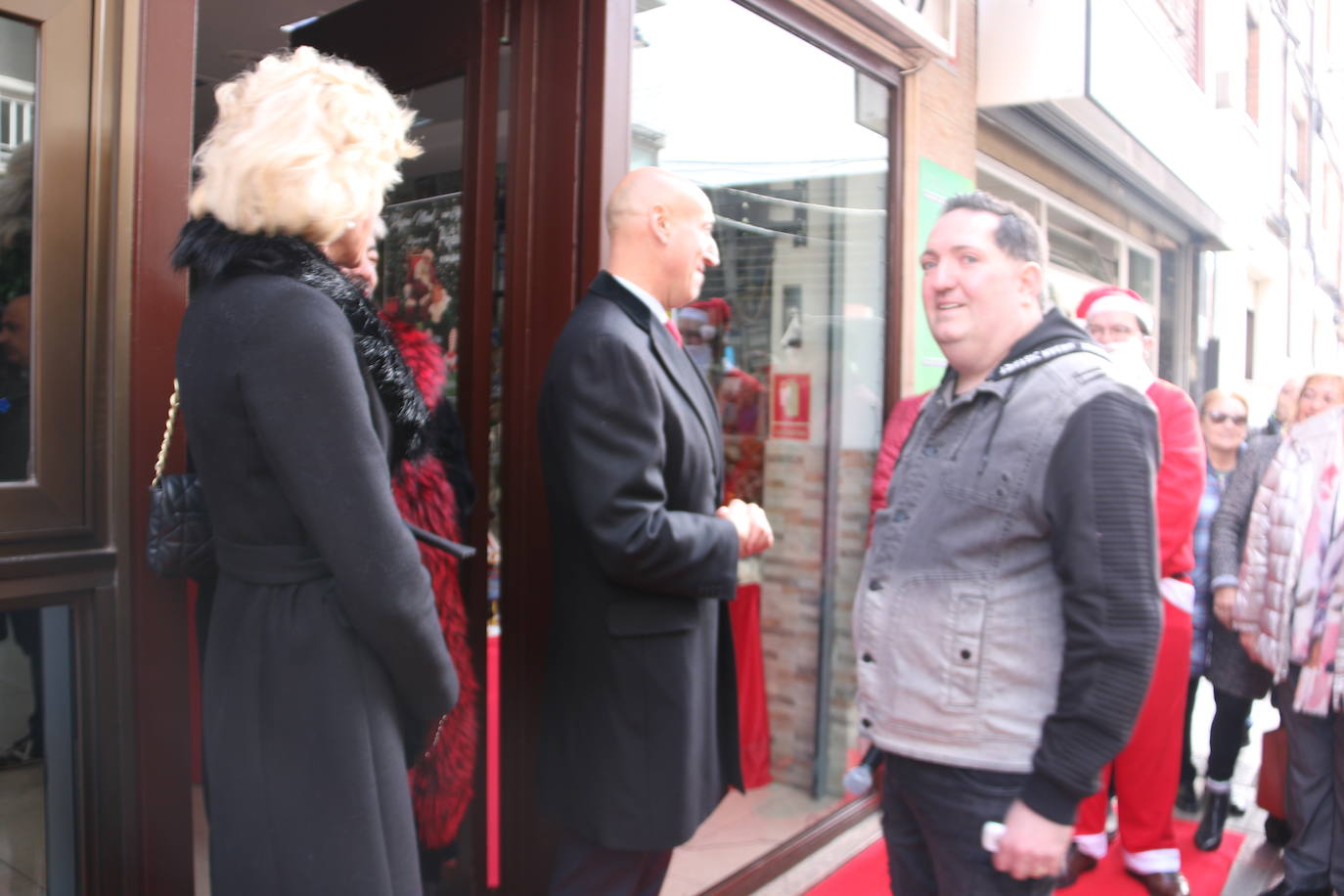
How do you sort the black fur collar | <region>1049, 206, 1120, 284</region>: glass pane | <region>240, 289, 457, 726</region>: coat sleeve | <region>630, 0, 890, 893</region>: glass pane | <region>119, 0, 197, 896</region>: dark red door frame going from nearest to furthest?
<region>240, 289, 457, 726</region>: coat sleeve
the black fur collar
<region>119, 0, 197, 896</region>: dark red door frame
<region>630, 0, 890, 893</region>: glass pane
<region>1049, 206, 1120, 284</region>: glass pane

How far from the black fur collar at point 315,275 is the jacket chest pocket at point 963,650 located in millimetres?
927

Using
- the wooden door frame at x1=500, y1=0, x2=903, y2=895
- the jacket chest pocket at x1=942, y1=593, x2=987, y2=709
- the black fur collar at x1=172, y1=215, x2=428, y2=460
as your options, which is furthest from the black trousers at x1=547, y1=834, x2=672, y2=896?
Result: the black fur collar at x1=172, y1=215, x2=428, y2=460

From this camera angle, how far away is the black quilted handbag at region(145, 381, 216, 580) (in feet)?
5.62

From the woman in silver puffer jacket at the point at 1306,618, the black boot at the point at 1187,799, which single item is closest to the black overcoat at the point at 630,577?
the woman in silver puffer jacket at the point at 1306,618

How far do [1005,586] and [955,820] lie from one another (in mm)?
395

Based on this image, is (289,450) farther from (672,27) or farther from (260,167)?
(672,27)

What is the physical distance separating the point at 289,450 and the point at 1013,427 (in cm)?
110

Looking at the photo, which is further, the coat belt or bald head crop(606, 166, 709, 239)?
bald head crop(606, 166, 709, 239)

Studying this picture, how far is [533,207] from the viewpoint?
112 inches

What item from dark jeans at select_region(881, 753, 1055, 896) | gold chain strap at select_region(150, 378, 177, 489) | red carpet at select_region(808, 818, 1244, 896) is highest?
gold chain strap at select_region(150, 378, 177, 489)

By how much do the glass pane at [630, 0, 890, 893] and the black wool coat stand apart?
208 cm

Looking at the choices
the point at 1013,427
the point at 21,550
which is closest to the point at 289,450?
the point at 21,550

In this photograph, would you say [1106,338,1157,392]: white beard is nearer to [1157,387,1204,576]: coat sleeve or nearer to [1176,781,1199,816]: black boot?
[1157,387,1204,576]: coat sleeve

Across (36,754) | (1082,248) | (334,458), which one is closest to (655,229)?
(334,458)
